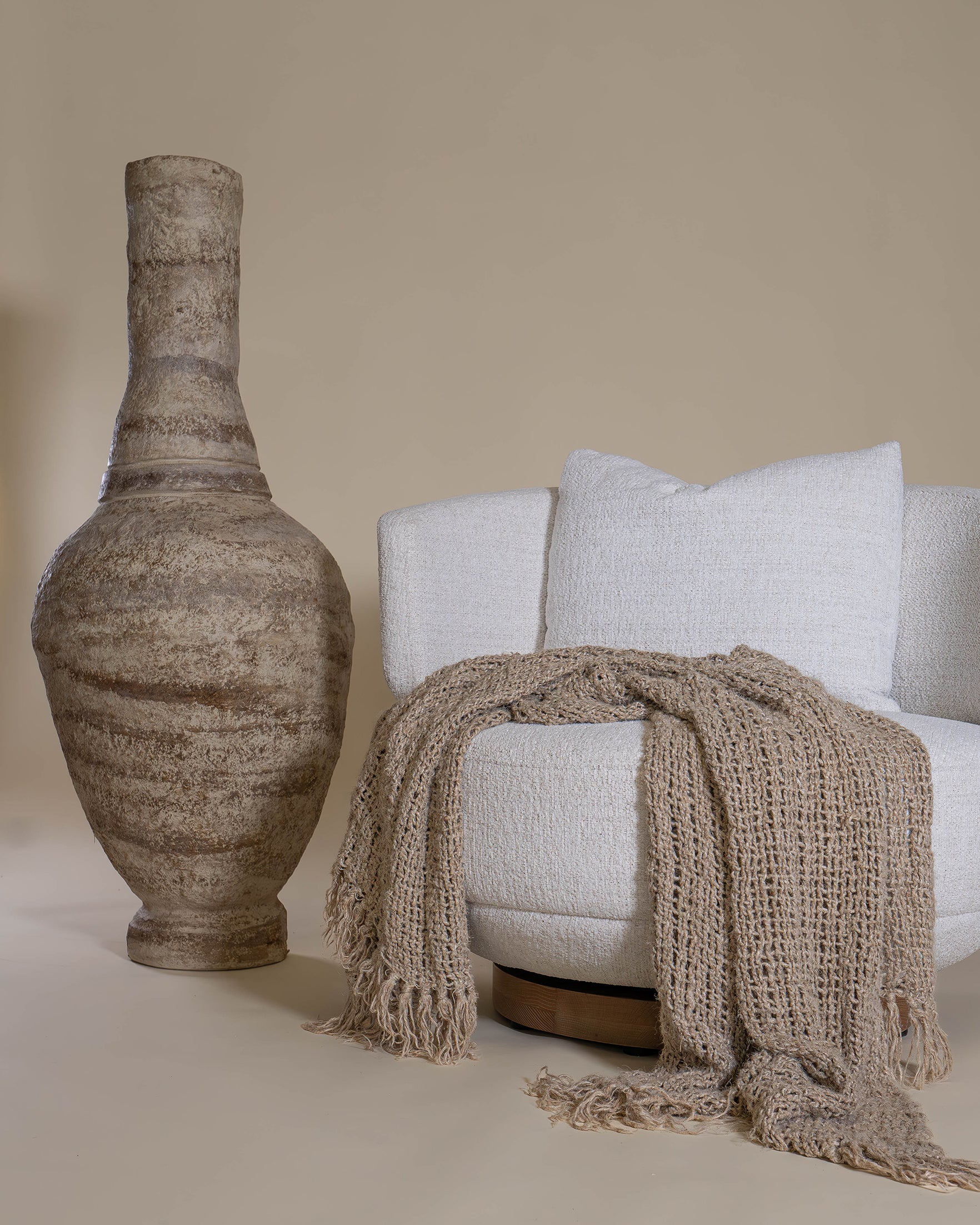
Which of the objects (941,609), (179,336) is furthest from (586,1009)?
(179,336)

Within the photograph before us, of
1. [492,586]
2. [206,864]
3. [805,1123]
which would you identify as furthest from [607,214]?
[805,1123]

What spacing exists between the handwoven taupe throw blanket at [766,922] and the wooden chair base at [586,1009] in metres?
0.11

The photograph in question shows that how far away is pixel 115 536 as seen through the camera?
197cm

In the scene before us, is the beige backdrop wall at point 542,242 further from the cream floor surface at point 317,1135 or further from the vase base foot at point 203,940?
the cream floor surface at point 317,1135

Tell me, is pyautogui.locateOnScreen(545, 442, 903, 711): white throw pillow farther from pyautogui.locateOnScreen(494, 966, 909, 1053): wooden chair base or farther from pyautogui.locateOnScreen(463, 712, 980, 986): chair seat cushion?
pyautogui.locateOnScreen(494, 966, 909, 1053): wooden chair base

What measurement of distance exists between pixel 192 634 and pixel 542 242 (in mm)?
1829

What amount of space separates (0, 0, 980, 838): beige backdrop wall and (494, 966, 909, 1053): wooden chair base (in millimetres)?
1561

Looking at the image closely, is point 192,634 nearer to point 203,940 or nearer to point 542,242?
point 203,940

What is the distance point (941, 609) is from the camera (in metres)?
1.83

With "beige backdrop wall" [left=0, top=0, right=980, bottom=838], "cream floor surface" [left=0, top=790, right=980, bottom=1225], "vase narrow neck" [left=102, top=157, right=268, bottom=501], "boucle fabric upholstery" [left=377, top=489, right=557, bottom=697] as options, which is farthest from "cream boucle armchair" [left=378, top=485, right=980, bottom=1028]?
"beige backdrop wall" [left=0, top=0, right=980, bottom=838]

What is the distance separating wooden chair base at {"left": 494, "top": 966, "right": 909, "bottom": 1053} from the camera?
1.54 meters

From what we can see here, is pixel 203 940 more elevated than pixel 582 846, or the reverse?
pixel 582 846

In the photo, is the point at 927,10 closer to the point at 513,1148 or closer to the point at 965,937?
the point at 965,937

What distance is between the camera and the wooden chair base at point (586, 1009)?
154cm
